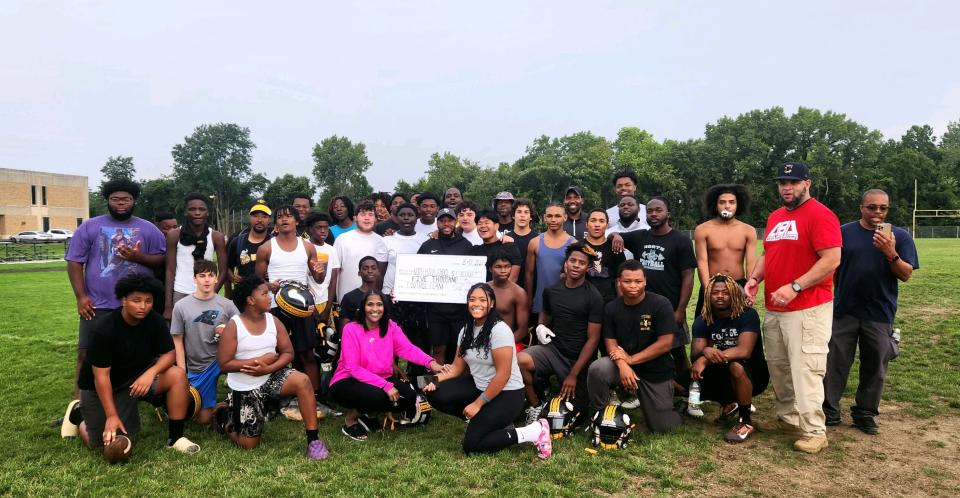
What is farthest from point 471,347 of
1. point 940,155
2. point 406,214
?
point 940,155

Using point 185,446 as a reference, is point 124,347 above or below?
above

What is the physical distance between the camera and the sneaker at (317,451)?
513 centimetres

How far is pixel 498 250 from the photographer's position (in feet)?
22.0

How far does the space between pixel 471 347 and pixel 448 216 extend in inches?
81.5

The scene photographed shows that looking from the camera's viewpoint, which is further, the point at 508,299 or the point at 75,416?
the point at 508,299

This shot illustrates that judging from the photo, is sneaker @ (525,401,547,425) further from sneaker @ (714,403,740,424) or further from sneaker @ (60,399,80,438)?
sneaker @ (60,399,80,438)

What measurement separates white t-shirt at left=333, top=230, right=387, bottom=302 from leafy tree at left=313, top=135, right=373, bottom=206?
3307 inches

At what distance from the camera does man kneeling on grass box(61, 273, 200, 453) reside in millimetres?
5066

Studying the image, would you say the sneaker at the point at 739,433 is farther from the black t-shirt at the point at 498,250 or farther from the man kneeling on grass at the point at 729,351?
the black t-shirt at the point at 498,250

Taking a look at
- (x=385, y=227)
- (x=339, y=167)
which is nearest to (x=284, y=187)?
(x=339, y=167)

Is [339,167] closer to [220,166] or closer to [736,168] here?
[220,166]

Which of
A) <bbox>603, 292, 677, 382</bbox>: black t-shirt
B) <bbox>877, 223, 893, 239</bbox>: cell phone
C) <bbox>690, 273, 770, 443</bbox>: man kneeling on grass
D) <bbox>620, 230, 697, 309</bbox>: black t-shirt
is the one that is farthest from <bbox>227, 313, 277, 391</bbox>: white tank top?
<bbox>877, 223, 893, 239</bbox>: cell phone

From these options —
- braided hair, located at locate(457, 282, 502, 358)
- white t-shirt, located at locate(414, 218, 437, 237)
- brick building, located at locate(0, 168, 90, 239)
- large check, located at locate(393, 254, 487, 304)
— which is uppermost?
brick building, located at locate(0, 168, 90, 239)

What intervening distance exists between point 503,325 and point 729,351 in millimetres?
2334
